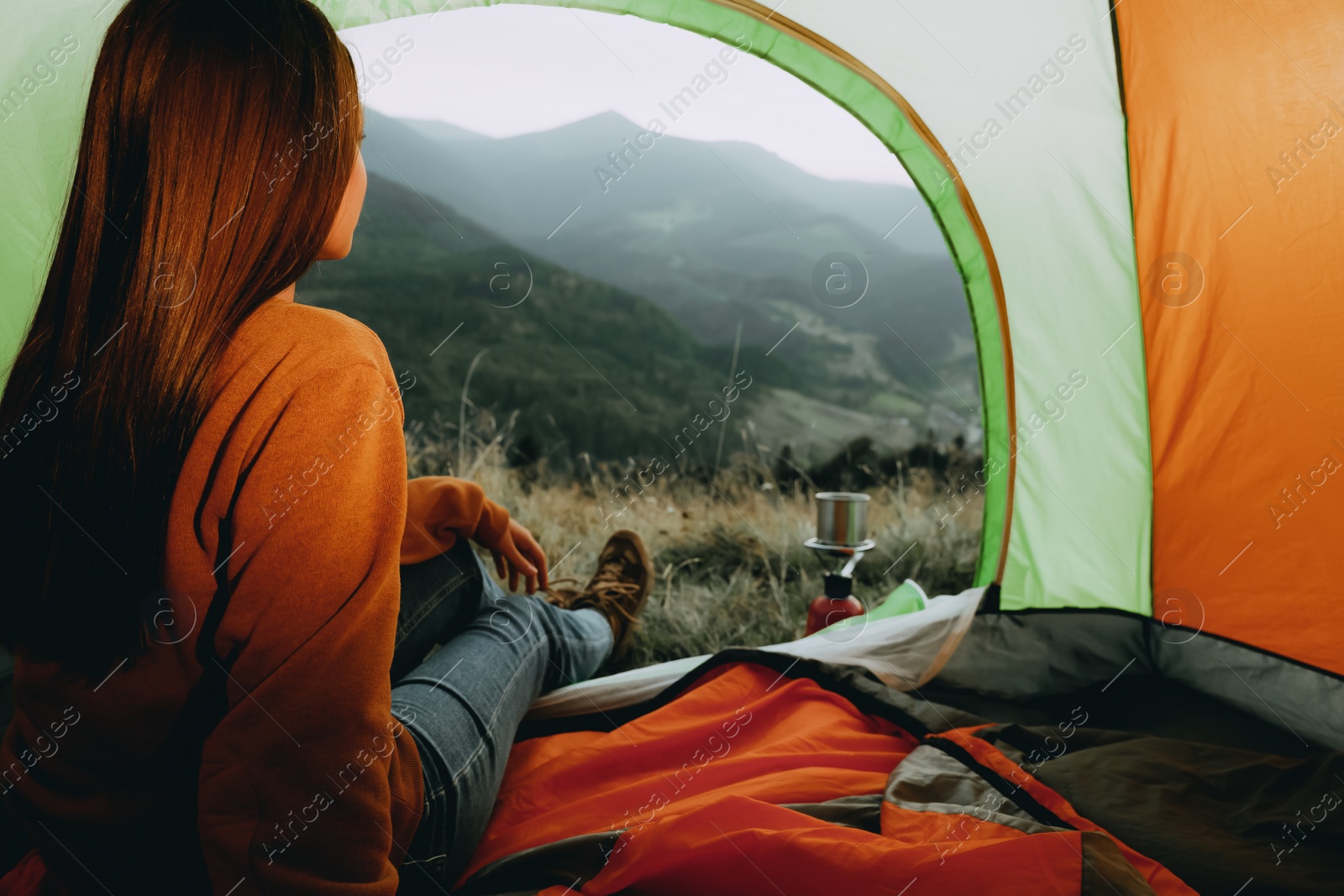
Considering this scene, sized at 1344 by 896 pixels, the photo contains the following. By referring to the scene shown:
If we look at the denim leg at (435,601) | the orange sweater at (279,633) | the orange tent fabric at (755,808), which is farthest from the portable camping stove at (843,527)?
the orange sweater at (279,633)

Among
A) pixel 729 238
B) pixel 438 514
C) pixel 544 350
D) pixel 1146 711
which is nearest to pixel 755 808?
pixel 438 514

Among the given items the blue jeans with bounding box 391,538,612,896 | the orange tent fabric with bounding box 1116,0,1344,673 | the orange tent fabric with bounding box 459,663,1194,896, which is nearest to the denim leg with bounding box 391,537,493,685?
the blue jeans with bounding box 391,538,612,896

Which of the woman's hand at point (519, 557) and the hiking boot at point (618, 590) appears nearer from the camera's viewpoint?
the woman's hand at point (519, 557)

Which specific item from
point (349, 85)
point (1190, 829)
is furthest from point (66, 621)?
point (1190, 829)

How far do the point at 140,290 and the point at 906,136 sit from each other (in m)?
1.48

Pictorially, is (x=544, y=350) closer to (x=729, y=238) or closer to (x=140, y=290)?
(x=729, y=238)

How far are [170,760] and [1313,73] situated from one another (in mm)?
1736

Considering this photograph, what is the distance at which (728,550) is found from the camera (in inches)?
105

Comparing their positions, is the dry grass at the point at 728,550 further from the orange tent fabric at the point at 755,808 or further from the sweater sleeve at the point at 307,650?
the sweater sleeve at the point at 307,650

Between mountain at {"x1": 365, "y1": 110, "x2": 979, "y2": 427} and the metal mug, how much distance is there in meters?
13.1

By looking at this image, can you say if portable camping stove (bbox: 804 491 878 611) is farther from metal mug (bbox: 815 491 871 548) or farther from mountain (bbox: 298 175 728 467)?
mountain (bbox: 298 175 728 467)

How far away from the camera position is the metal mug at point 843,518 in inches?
69.3

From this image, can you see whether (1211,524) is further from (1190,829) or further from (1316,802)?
(1190,829)

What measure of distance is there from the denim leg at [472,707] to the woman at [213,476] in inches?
→ 6.0
